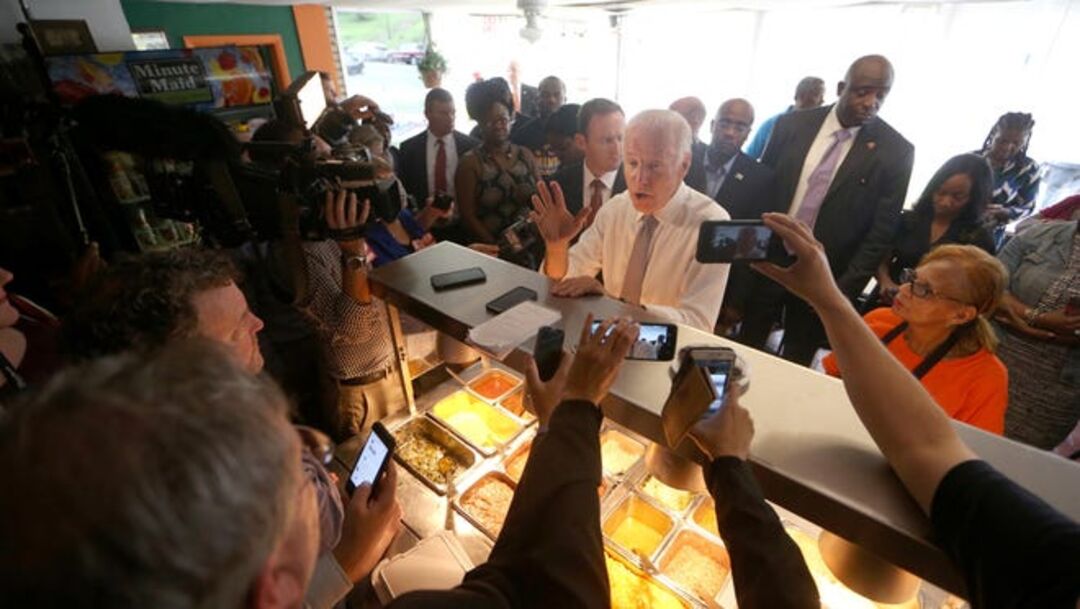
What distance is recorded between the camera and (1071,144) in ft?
22.4

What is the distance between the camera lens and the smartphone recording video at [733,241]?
119cm

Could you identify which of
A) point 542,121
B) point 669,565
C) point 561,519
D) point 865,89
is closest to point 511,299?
point 561,519

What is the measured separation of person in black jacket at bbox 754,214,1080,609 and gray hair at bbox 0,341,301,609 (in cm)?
97

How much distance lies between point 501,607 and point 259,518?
1.49 ft

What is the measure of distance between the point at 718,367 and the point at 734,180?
121 inches

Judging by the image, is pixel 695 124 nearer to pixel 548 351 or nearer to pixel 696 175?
pixel 696 175

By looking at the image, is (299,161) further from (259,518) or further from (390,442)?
(259,518)

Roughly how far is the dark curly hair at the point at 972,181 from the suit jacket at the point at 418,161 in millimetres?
3754

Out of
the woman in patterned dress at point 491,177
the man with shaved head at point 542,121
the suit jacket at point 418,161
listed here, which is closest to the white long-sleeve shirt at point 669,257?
the woman in patterned dress at point 491,177

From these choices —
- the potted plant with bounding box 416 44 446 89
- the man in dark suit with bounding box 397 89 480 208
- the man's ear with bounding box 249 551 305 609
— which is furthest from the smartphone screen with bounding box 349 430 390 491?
the potted plant with bounding box 416 44 446 89

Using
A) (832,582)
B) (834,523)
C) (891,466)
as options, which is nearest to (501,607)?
(834,523)

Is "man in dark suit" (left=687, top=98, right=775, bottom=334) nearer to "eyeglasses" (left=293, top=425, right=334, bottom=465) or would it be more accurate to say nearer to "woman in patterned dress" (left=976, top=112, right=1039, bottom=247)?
"woman in patterned dress" (left=976, top=112, right=1039, bottom=247)

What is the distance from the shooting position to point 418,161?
183 inches

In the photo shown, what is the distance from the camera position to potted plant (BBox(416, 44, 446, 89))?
9211 mm
